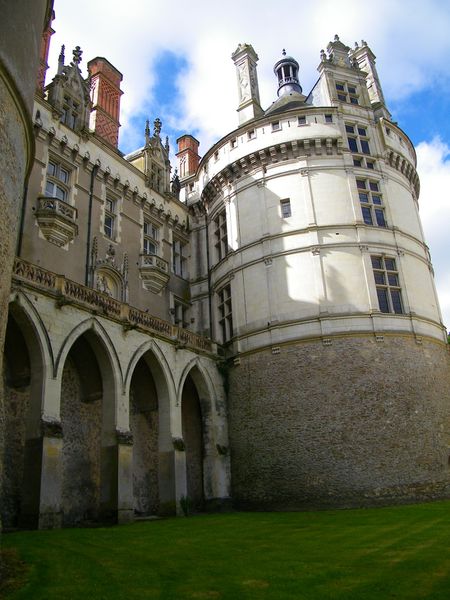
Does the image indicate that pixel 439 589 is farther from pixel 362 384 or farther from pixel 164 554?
pixel 362 384

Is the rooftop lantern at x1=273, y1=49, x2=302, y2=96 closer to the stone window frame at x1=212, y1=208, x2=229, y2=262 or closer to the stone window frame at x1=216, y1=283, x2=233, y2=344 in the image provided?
the stone window frame at x1=212, y1=208, x2=229, y2=262

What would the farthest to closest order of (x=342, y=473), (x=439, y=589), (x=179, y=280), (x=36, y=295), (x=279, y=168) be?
1. (x=179, y=280)
2. (x=279, y=168)
3. (x=342, y=473)
4. (x=36, y=295)
5. (x=439, y=589)

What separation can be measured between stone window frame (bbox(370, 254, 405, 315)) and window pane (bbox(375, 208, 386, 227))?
1.73 meters

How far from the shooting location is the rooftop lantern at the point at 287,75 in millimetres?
32094

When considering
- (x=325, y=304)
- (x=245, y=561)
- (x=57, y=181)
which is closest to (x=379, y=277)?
(x=325, y=304)

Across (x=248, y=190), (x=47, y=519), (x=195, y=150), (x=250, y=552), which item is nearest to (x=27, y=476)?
(x=47, y=519)

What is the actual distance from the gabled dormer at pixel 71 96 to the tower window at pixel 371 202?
1224cm

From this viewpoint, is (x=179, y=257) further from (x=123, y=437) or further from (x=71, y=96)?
(x=123, y=437)

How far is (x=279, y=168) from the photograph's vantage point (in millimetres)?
24969

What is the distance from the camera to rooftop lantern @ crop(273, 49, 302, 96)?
3209 cm

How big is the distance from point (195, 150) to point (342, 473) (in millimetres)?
21543

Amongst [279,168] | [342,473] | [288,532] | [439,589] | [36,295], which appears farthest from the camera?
[279,168]

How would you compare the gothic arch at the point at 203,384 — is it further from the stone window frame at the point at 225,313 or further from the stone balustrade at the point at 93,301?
the stone window frame at the point at 225,313

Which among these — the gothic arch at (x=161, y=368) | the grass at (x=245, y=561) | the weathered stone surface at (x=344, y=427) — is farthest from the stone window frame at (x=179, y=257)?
the grass at (x=245, y=561)
